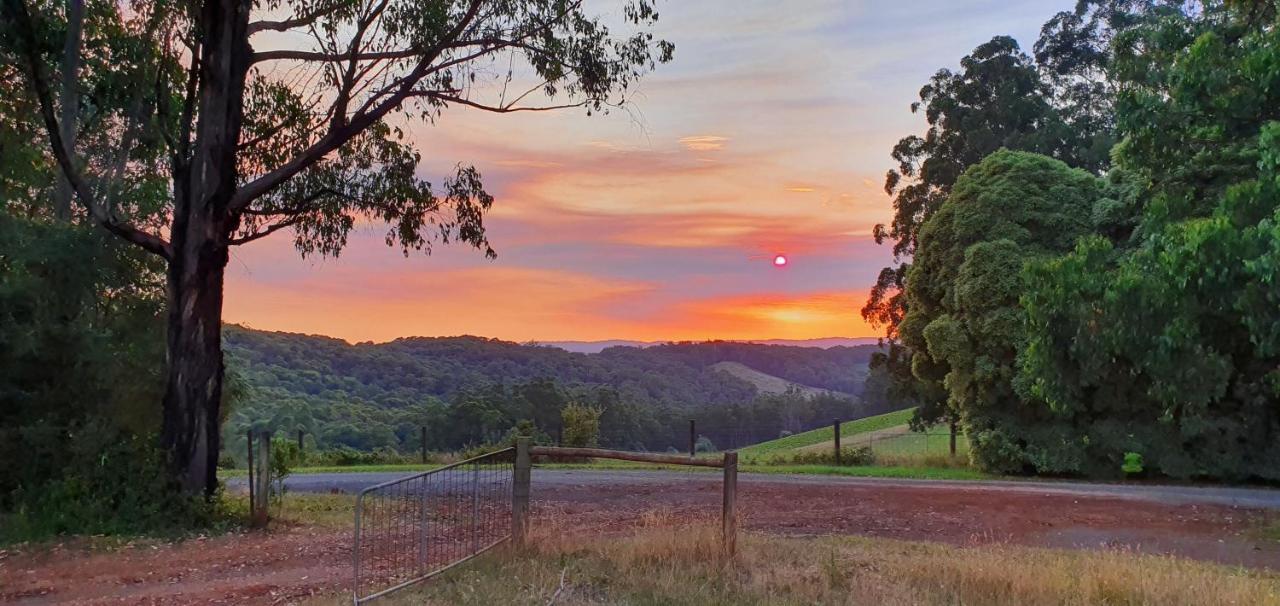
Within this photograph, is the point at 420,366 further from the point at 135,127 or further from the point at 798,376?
the point at 135,127

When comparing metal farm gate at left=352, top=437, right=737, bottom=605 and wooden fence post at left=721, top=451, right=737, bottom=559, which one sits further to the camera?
wooden fence post at left=721, top=451, right=737, bottom=559

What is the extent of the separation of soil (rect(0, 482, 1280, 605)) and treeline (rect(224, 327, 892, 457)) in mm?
8164

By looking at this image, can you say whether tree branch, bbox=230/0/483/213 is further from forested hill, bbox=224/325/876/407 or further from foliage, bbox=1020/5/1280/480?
forested hill, bbox=224/325/876/407

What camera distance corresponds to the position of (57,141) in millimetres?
12078

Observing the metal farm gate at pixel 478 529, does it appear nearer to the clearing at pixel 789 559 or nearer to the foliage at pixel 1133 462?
the clearing at pixel 789 559

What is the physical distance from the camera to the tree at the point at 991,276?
2145 cm

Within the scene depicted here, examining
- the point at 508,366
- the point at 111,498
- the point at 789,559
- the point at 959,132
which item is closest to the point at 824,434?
the point at 959,132

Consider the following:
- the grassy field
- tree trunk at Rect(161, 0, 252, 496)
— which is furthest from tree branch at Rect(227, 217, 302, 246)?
the grassy field

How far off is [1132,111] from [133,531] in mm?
14284

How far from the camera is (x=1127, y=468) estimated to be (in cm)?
2006

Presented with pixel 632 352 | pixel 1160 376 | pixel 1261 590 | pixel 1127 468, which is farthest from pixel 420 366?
pixel 1261 590

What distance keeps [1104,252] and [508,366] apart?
44.7 metres

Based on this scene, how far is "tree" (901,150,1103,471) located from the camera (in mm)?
21453

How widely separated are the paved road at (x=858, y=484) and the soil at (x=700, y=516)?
77cm
